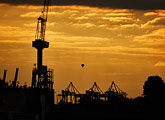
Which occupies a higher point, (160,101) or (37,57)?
(37,57)

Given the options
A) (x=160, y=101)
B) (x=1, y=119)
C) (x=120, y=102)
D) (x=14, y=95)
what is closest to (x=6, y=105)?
(x=14, y=95)

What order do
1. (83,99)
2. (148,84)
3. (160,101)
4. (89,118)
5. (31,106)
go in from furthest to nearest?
(83,99) → (148,84) → (160,101) → (89,118) → (31,106)

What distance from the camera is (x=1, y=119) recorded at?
3006cm

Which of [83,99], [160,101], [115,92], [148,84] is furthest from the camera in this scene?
[115,92]

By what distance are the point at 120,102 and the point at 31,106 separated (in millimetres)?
Answer: 83491

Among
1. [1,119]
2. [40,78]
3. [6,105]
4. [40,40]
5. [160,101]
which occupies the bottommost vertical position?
[1,119]

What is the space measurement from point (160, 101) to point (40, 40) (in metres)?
55.5

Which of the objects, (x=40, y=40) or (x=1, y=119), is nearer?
(x=1, y=119)

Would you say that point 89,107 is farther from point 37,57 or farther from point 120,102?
point 37,57

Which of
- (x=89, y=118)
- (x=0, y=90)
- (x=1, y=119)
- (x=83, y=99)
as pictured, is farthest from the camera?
(x=83, y=99)

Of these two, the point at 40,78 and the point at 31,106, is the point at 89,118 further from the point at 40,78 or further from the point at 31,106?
the point at 40,78

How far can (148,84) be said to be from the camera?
138 m

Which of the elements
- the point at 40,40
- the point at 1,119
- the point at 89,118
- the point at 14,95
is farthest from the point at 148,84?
the point at 1,119

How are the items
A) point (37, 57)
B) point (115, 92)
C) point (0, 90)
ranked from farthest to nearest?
1. point (115, 92)
2. point (37, 57)
3. point (0, 90)
